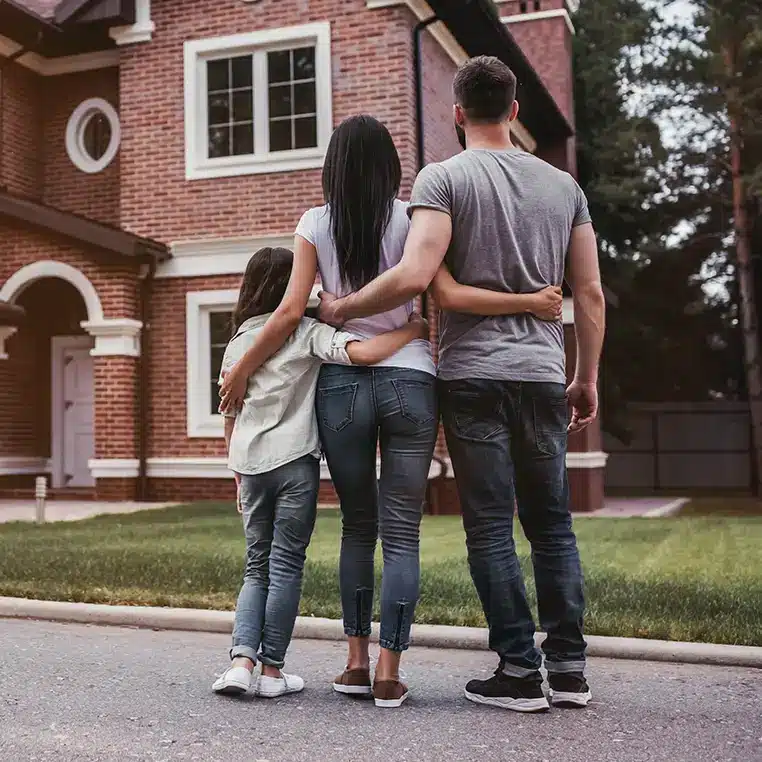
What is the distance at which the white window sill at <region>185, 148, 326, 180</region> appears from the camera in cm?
1277

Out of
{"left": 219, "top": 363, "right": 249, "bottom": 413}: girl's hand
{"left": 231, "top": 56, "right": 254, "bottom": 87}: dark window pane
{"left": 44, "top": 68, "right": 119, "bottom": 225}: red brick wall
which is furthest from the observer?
{"left": 44, "top": 68, "right": 119, "bottom": 225}: red brick wall

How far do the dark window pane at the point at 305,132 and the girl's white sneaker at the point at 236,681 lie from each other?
994 centimetres

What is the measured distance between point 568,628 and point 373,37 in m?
10.2

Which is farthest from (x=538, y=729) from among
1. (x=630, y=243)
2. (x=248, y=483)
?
(x=630, y=243)

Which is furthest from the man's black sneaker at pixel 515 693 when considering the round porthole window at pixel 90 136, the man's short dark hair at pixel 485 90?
the round porthole window at pixel 90 136

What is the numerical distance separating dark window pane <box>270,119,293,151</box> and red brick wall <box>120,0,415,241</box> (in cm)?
43

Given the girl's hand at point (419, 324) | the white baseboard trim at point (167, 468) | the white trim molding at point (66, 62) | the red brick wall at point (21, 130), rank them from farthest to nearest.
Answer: the white trim molding at point (66, 62), the red brick wall at point (21, 130), the white baseboard trim at point (167, 468), the girl's hand at point (419, 324)

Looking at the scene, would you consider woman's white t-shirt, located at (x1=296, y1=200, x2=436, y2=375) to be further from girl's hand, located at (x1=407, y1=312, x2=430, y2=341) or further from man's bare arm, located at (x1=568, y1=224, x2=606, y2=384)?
man's bare arm, located at (x1=568, y1=224, x2=606, y2=384)

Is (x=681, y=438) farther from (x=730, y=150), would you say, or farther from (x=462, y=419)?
(x=462, y=419)

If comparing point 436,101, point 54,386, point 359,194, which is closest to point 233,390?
point 359,194

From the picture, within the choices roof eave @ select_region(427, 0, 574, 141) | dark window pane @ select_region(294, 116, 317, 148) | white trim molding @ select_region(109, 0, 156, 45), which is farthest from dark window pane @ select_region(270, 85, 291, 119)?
roof eave @ select_region(427, 0, 574, 141)

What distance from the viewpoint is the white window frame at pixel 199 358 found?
1306cm

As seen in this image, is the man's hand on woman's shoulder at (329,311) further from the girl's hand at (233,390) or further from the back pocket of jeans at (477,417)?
the back pocket of jeans at (477,417)

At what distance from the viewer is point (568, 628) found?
360cm
